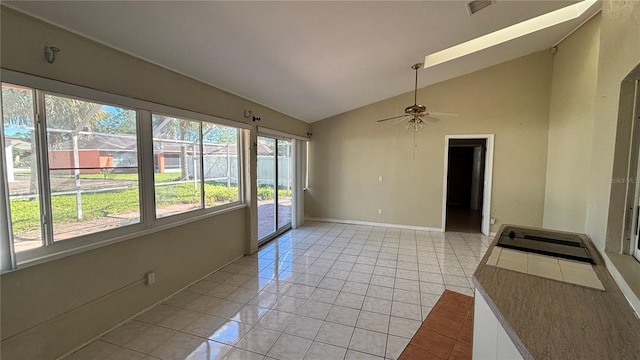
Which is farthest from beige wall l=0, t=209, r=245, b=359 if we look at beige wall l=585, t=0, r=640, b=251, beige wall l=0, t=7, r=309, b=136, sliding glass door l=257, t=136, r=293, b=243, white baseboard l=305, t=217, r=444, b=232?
white baseboard l=305, t=217, r=444, b=232

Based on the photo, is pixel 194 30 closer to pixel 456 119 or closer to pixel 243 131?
pixel 243 131

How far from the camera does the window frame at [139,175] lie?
1.69 metres

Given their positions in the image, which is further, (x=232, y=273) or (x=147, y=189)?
(x=232, y=273)

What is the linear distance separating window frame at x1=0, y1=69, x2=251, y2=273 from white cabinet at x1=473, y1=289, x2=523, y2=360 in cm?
278

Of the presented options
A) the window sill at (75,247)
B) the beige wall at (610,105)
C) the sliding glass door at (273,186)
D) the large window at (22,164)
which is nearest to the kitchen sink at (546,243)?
the beige wall at (610,105)

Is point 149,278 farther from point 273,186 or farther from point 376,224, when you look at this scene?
point 376,224

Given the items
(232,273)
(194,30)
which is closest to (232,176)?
(232,273)

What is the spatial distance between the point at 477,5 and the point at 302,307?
3493mm

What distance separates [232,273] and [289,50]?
2822 millimetres

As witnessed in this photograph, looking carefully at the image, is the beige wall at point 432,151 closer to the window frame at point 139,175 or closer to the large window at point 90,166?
the window frame at point 139,175

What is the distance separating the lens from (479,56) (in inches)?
169

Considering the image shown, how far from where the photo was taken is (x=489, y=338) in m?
→ 1.21

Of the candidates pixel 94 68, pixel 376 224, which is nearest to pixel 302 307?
pixel 94 68

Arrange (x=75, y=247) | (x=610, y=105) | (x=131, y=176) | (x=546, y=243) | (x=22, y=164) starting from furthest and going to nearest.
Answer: (x=131, y=176), (x=75, y=247), (x=546, y=243), (x=22, y=164), (x=610, y=105)
